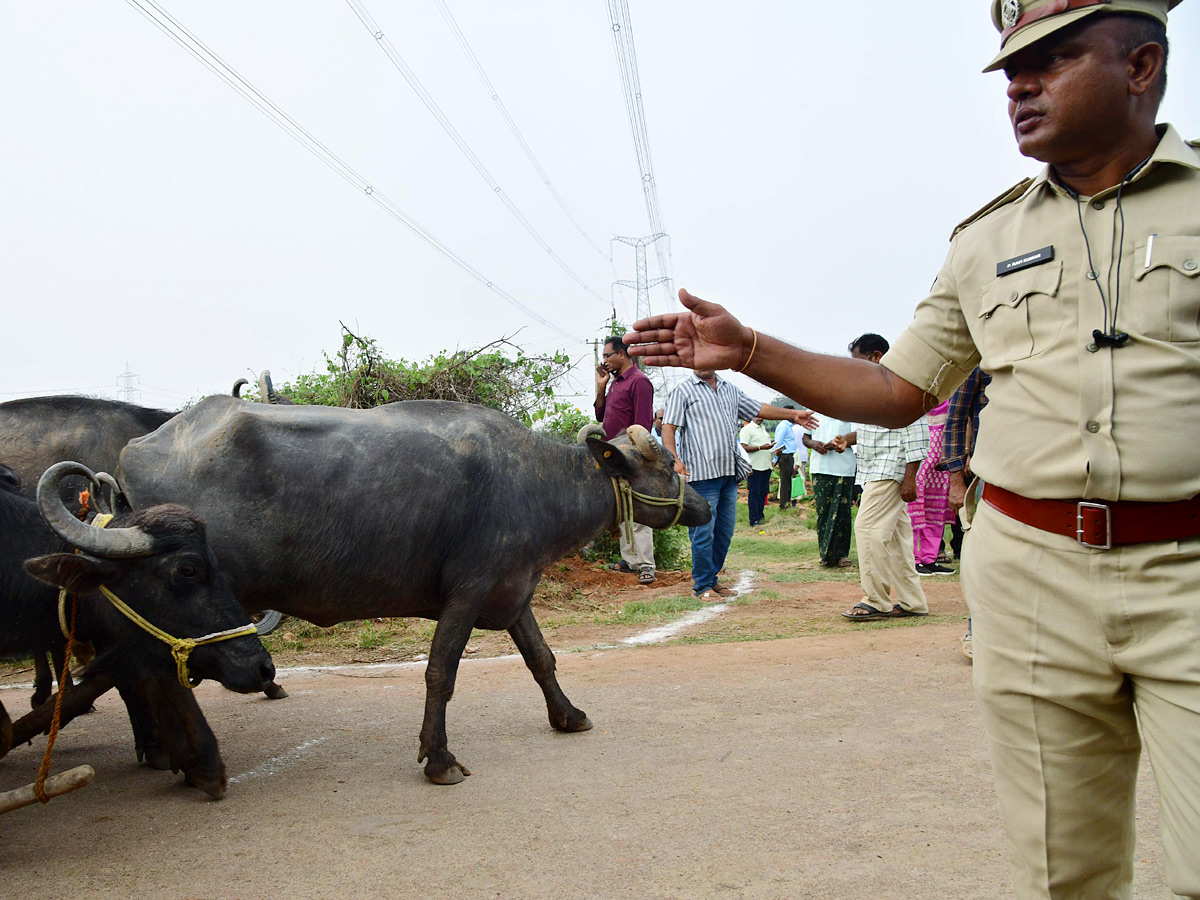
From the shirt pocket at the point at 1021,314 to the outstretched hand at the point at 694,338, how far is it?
2.11 feet

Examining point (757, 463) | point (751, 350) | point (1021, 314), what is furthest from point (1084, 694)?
point (757, 463)

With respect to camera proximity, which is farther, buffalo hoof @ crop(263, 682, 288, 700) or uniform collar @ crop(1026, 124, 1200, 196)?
buffalo hoof @ crop(263, 682, 288, 700)

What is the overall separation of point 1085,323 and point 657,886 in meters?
2.36

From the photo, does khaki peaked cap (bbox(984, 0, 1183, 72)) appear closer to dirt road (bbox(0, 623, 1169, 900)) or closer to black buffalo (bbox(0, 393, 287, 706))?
dirt road (bbox(0, 623, 1169, 900))

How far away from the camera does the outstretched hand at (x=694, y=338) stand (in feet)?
8.58

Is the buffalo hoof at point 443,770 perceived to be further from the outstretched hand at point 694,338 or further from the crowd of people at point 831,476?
the outstretched hand at point 694,338

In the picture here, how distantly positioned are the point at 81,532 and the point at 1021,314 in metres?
3.65

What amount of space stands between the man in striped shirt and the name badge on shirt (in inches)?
267

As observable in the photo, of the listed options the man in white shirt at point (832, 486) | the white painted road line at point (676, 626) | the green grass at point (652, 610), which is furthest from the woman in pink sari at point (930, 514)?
the green grass at point (652, 610)

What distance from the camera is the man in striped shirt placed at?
9.24m

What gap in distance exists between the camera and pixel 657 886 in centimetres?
328

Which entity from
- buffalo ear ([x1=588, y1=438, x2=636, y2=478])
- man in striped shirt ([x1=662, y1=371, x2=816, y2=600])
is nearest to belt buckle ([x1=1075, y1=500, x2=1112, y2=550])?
buffalo ear ([x1=588, y1=438, x2=636, y2=478])

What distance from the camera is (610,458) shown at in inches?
216

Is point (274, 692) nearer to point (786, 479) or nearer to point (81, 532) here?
point (81, 532)
